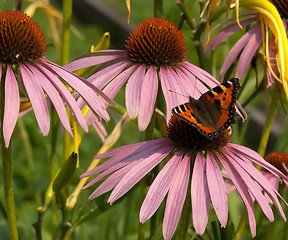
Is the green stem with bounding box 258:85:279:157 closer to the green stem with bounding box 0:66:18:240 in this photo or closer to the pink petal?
the pink petal

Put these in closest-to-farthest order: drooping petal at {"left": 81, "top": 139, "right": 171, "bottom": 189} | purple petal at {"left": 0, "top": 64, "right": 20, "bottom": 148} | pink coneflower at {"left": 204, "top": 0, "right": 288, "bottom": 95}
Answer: purple petal at {"left": 0, "top": 64, "right": 20, "bottom": 148}
drooping petal at {"left": 81, "top": 139, "right": 171, "bottom": 189}
pink coneflower at {"left": 204, "top": 0, "right": 288, "bottom": 95}

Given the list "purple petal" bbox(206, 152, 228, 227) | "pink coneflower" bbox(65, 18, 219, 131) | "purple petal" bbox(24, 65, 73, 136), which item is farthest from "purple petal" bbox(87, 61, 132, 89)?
"purple petal" bbox(206, 152, 228, 227)

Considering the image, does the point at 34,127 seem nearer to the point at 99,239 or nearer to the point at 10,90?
the point at 99,239

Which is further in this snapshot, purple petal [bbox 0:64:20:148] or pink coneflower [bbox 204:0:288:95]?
pink coneflower [bbox 204:0:288:95]

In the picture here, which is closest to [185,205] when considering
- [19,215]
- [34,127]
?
[19,215]

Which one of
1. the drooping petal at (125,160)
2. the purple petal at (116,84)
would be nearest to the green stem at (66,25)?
the purple petal at (116,84)

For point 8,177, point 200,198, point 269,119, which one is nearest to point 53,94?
point 8,177
